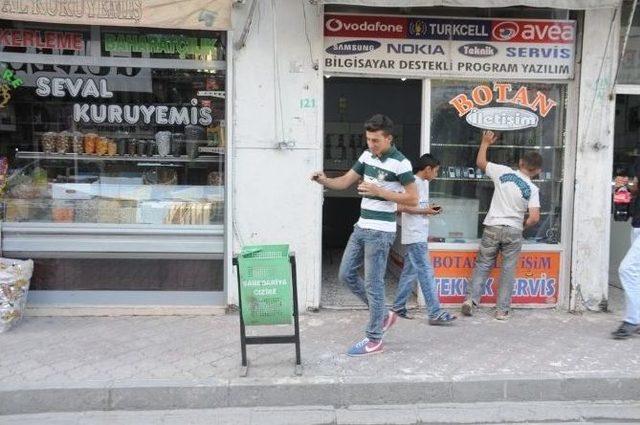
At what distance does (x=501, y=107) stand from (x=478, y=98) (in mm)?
255

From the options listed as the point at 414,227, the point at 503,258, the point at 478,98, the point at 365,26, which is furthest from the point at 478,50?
the point at 503,258

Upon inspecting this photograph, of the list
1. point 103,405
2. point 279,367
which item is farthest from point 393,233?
point 103,405

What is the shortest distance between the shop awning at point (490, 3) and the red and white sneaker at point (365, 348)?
2887 millimetres

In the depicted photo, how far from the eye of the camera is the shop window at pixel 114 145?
20.5 feet

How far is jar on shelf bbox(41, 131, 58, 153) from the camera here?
632cm

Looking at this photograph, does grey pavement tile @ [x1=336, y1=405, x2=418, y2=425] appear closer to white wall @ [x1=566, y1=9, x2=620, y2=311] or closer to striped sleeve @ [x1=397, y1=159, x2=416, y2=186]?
striped sleeve @ [x1=397, y1=159, x2=416, y2=186]

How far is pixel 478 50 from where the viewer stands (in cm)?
625

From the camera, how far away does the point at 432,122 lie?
21.2 feet

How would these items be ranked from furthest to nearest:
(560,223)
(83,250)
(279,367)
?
(560,223) → (83,250) → (279,367)

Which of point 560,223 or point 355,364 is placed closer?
point 355,364

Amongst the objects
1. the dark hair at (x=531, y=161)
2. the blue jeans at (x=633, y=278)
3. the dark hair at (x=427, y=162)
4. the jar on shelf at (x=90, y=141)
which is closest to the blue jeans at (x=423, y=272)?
the dark hair at (x=427, y=162)

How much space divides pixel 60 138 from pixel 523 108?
4745mm

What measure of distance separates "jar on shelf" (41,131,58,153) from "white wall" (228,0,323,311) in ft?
6.18

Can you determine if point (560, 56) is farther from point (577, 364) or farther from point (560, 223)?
point (577, 364)
